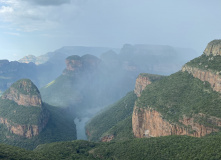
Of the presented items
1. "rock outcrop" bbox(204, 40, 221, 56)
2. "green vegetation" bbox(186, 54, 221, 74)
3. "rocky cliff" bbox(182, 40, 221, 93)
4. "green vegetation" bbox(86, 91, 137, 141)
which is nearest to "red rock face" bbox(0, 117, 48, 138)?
"green vegetation" bbox(86, 91, 137, 141)

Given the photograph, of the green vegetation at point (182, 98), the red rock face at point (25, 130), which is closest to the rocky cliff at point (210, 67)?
the green vegetation at point (182, 98)

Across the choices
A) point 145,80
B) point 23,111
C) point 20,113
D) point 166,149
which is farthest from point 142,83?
point 20,113

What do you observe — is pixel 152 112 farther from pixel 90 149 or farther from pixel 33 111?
pixel 33 111

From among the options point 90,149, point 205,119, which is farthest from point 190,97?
point 90,149

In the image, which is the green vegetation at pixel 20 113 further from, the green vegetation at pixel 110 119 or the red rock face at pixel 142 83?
the red rock face at pixel 142 83

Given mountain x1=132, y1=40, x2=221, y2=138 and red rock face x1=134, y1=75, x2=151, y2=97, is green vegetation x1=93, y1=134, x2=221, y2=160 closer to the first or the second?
mountain x1=132, y1=40, x2=221, y2=138

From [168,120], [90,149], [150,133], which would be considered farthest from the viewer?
[150,133]
